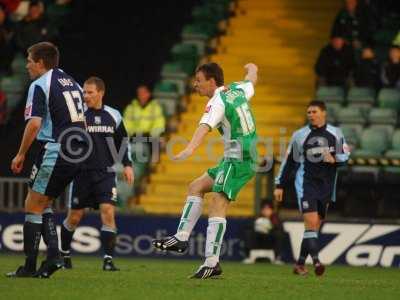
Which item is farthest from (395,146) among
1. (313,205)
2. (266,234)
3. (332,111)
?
(313,205)

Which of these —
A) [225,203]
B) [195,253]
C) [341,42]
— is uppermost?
[341,42]

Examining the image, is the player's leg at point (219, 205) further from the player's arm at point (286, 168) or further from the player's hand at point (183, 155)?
the player's arm at point (286, 168)

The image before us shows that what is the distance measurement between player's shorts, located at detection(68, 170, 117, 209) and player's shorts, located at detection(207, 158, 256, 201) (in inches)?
81.6

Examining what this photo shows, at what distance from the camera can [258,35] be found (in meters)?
25.4

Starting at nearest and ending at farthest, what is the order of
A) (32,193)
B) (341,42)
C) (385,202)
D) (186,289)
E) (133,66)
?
(186,289) < (32,193) < (385,202) < (341,42) < (133,66)

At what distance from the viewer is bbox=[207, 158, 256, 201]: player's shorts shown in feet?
43.3

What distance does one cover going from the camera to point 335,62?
22.1m

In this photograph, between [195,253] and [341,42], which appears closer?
[195,253]

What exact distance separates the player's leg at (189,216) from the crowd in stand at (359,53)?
8.49 m

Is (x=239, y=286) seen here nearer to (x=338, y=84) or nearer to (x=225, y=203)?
(x=225, y=203)

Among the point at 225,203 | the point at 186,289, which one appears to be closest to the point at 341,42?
the point at 225,203

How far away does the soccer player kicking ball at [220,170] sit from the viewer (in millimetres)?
13188

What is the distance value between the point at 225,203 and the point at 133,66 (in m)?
12.1

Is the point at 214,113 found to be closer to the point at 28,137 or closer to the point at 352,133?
the point at 28,137
